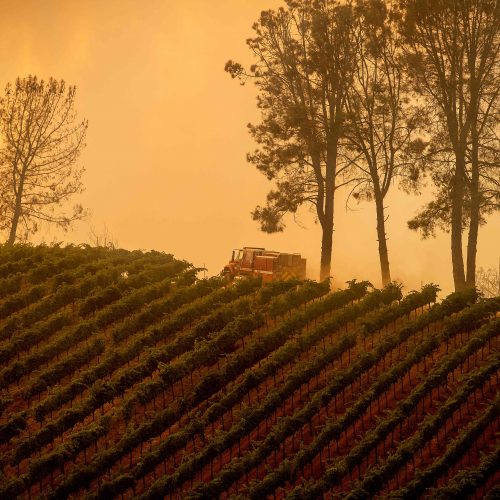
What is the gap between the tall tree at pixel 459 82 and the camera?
1064 inches

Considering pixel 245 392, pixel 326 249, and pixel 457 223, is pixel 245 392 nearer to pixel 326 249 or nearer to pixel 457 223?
pixel 457 223

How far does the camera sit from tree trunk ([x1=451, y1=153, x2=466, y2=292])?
87.1ft

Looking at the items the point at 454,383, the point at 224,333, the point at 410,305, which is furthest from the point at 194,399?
the point at 410,305

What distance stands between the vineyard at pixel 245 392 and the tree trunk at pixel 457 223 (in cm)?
523

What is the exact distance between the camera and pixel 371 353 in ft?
58.9

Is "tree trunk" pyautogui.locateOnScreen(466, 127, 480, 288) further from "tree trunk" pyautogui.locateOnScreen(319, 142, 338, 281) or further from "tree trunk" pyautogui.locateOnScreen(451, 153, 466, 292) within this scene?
"tree trunk" pyautogui.locateOnScreen(319, 142, 338, 281)

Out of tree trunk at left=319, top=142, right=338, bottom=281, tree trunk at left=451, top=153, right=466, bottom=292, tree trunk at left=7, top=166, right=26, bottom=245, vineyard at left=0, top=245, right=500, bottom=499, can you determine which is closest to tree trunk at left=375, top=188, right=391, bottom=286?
tree trunk at left=319, top=142, right=338, bottom=281

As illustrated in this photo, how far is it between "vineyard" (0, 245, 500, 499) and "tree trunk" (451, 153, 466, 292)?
17.2 feet

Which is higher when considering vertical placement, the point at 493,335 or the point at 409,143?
the point at 409,143

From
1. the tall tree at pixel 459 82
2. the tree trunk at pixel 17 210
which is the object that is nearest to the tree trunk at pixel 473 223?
the tall tree at pixel 459 82

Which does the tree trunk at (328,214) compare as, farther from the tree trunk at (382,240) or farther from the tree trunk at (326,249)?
the tree trunk at (382,240)

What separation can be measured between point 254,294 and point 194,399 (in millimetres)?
5912

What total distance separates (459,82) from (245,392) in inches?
594

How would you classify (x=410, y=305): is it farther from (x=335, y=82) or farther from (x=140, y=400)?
(x=335, y=82)
